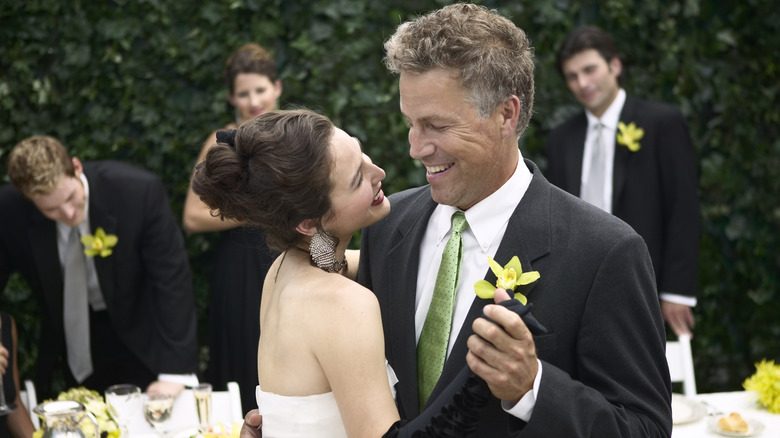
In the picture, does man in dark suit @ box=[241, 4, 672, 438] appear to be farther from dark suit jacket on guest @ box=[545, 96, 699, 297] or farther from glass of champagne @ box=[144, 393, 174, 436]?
dark suit jacket on guest @ box=[545, 96, 699, 297]

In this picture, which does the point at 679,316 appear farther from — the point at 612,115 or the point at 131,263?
the point at 131,263

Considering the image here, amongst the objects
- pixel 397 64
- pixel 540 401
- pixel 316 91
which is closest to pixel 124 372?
pixel 316 91

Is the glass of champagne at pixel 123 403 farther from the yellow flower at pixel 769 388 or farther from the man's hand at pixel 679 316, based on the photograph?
the man's hand at pixel 679 316

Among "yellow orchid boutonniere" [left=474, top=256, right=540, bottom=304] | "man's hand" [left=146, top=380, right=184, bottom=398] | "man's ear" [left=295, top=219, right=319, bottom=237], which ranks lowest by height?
"man's hand" [left=146, top=380, right=184, bottom=398]

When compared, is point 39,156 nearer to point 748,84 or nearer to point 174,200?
point 174,200

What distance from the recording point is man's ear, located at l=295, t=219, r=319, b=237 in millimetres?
2309

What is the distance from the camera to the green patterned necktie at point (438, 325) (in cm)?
223

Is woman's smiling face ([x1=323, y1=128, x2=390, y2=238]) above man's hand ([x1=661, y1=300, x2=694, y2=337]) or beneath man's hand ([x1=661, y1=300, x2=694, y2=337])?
above

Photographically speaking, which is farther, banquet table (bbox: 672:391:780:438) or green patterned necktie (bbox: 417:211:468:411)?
banquet table (bbox: 672:391:780:438)

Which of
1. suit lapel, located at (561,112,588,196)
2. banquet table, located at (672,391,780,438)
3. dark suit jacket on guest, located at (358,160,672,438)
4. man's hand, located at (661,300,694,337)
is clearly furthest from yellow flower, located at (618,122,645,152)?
dark suit jacket on guest, located at (358,160,672,438)

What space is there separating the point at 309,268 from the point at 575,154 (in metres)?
3.07

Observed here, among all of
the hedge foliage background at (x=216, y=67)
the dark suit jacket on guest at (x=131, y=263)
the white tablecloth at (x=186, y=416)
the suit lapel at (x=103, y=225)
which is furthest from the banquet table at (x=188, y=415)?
the hedge foliage background at (x=216, y=67)

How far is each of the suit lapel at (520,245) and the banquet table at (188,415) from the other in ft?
4.62

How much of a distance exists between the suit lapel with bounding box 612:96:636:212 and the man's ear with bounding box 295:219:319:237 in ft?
9.53
